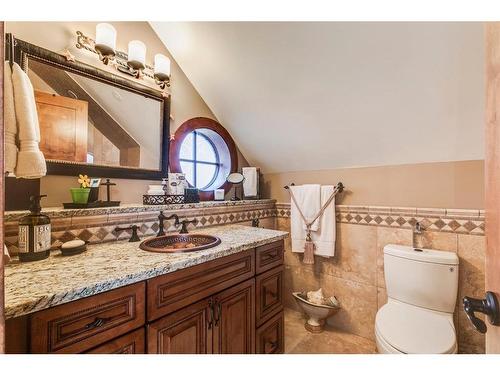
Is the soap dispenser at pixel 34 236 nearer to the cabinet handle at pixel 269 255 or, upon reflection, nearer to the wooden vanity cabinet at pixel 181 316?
the wooden vanity cabinet at pixel 181 316

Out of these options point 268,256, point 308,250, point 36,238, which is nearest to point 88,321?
point 36,238

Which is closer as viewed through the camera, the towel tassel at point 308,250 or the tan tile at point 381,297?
the tan tile at point 381,297

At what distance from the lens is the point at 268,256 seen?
54.1 inches

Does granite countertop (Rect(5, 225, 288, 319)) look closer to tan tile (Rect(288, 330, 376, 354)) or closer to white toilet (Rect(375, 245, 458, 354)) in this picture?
white toilet (Rect(375, 245, 458, 354))

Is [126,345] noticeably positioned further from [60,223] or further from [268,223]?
[268,223]

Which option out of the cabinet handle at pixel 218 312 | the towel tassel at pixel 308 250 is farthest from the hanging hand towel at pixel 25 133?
the towel tassel at pixel 308 250

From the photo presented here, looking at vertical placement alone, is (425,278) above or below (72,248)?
below

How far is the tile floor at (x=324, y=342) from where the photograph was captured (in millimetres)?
1653

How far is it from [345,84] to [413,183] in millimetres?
888

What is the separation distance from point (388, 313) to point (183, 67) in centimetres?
229

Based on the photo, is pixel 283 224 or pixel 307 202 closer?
pixel 307 202

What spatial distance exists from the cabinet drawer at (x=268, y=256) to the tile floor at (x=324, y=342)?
29.3 inches
